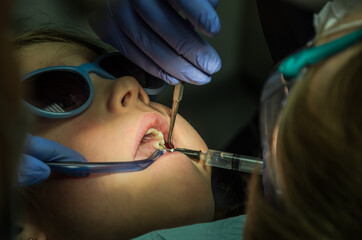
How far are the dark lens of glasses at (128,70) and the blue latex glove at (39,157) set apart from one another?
→ 1.17ft

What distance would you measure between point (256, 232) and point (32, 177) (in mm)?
544

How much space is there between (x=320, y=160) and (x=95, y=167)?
60cm

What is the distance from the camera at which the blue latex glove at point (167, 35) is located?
3.72 ft

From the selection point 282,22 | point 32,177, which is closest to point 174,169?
point 32,177

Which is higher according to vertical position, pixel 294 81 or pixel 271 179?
pixel 294 81

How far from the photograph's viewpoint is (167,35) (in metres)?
1.19

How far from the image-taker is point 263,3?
147 cm

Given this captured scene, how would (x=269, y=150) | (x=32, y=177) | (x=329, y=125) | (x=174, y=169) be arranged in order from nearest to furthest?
(x=329, y=125)
(x=269, y=150)
(x=32, y=177)
(x=174, y=169)

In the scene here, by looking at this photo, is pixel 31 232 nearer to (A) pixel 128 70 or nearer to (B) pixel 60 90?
(B) pixel 60 90

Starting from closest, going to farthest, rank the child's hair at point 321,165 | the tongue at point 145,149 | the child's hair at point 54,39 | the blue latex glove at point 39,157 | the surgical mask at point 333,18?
the child's hair at point 321,165
the surgical mask at point 333,18
the blue latex glove at point 39,157
the tongue at point 145,149
the child's hair at point 54,39

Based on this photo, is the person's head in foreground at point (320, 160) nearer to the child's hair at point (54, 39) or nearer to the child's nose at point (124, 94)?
the child's nose at point (124, 94)

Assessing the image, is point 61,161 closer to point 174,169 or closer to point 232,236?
point 174,169

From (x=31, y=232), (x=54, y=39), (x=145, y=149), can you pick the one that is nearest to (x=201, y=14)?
(x=145, y=149)

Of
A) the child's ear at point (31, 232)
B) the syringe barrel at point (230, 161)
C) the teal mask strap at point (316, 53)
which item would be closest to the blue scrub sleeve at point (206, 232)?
the syringe barrel at point (230, 161)
